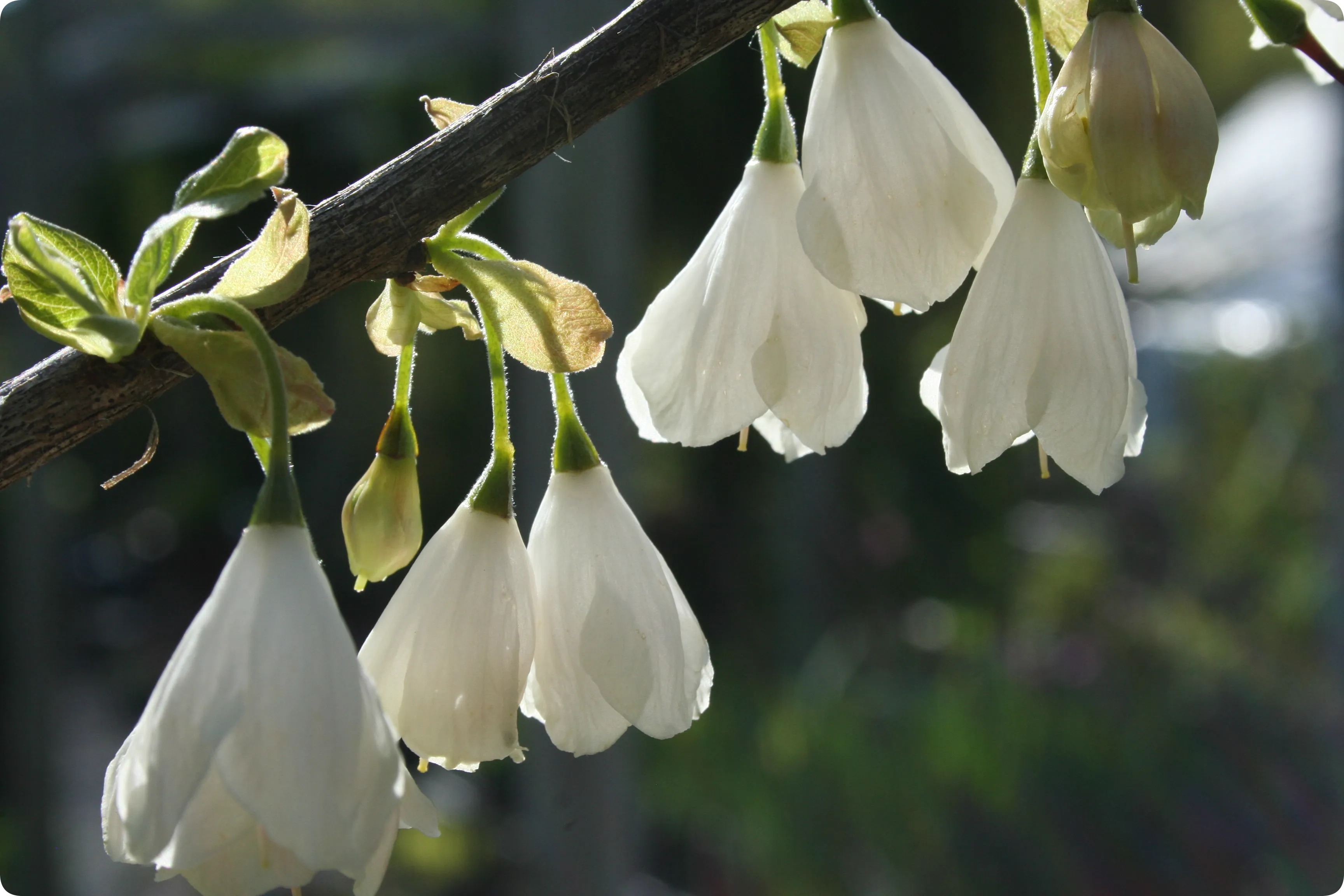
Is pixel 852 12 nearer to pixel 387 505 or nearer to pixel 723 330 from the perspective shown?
pixel 723 330

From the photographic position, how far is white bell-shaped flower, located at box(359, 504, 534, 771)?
1.17 feet

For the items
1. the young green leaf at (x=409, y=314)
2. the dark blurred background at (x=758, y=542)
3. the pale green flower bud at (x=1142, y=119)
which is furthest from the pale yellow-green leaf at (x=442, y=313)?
the dark blurred background at (x=758, y=542)

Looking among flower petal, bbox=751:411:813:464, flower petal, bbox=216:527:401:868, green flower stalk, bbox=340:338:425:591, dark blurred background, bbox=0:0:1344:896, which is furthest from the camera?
dark blurred background, bbox=0:0:1344:896

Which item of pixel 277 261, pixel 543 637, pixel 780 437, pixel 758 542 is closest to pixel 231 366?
Answer: pixel 277 261

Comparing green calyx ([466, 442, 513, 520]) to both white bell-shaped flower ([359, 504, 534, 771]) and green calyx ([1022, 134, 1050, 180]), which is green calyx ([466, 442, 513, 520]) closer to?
white bell-shaped flower ([359, 504, 534, 771])

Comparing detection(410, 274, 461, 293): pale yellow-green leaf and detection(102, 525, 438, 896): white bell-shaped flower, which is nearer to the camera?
detection(102, 525, 438, 896): white bell-shaped flower

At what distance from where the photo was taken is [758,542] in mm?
3098

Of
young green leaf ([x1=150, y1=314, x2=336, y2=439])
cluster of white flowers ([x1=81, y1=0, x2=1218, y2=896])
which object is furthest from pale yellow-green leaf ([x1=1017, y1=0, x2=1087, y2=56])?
young green leaf ([x1=150, y1=314, x2=336, y2=439])

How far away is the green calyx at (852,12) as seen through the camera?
0.38 metres

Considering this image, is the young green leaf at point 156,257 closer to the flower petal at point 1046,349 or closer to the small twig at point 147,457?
the small twig at point 147,457

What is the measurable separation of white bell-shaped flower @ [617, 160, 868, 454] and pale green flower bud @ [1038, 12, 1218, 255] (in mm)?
108

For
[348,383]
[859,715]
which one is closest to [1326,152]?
[859,715]

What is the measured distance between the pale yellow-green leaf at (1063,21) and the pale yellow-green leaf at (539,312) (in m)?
0.20

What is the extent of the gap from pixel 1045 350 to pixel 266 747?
0.87 ft
